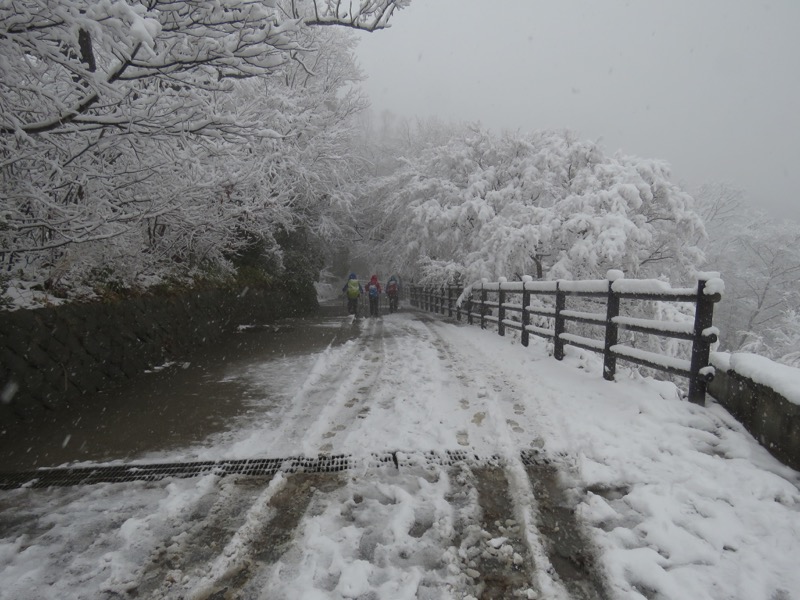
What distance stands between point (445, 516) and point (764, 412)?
2698 millimetres

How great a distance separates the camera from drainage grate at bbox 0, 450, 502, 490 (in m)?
3.04

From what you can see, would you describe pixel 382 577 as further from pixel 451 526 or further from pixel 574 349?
pixel 574 349

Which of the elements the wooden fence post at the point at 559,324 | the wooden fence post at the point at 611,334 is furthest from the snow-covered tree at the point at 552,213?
the wooden fence post at the point at 611,334

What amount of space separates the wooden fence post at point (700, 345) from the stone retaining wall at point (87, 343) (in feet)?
21.1

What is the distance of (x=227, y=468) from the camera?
3176 mm

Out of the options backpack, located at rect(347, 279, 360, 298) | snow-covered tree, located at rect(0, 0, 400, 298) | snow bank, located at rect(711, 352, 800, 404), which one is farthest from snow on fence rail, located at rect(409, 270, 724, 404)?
backpack, located at rect(347, 279, 360, 298)

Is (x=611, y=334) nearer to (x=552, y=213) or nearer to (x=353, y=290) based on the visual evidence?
(x=552, y=213)

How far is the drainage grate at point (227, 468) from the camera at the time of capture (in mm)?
3043

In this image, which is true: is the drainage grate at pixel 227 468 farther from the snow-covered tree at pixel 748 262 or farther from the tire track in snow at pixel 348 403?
the snow-covered tree at pixel 748 262

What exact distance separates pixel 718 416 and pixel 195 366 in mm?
6737

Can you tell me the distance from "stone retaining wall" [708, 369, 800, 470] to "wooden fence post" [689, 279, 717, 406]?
147mm

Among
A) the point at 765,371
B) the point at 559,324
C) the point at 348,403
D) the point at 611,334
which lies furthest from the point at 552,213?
the point at 348,403

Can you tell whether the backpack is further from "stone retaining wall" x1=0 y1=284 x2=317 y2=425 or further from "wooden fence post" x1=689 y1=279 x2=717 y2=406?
"wooden fence post" x1=689 y1=279 x2=717 y2=406

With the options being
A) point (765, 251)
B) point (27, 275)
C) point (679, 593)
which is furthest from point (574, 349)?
point (765, 251)
